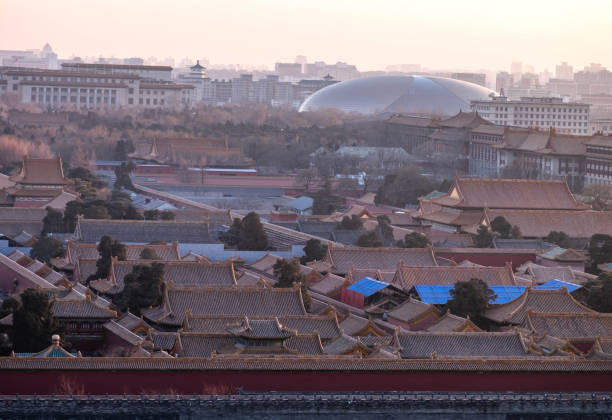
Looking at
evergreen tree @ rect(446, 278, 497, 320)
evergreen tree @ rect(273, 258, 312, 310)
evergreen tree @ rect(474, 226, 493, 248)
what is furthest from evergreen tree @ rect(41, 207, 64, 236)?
evergreen tree @ rect(446, 278, 497, 320)

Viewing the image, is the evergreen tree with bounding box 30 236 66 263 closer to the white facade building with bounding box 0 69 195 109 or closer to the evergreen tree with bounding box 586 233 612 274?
the evergreen tree with bounding box 586 233 612 274

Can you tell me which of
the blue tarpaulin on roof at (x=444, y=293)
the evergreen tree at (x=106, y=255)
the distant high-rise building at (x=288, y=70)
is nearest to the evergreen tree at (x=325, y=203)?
the evergreen tree at (x=106, y=255)

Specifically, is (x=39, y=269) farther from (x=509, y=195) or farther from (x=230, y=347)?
(x=509, y=195)

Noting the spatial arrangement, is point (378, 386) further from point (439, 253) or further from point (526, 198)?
point (526, 198)

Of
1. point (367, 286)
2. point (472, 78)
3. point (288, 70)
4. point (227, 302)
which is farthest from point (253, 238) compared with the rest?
point (288, 70)

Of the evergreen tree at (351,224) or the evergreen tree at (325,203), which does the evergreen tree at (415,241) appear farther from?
the evergreen tree at (325,203)

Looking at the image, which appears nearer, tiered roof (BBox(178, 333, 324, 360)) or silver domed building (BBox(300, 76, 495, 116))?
tiered roof (BBox(178, 333, 324, 360))
